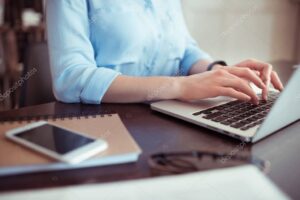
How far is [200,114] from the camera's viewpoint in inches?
22.1

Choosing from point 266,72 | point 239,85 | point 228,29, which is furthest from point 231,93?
point 228,29

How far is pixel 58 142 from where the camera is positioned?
42 centimetres

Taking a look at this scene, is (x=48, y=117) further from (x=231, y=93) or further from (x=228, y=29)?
(x=228, y=29)

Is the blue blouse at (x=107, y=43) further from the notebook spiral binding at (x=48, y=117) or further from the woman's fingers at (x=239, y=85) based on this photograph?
the woman's fingers at (x=239, y=85)

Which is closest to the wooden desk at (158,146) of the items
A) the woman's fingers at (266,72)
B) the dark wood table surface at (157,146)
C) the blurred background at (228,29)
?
the dark wood table surface at (157,146)

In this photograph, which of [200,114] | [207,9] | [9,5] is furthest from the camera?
[9,5]

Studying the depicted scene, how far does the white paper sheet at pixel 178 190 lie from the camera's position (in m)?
0.33

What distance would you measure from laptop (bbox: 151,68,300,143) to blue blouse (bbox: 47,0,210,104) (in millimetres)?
162

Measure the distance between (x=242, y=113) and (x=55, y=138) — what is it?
1.01 ft

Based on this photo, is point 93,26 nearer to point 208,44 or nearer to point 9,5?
point 208,44

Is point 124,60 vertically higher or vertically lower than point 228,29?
higher

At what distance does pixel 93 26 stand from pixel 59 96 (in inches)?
6.9

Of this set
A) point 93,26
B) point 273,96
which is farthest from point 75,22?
point 273,96

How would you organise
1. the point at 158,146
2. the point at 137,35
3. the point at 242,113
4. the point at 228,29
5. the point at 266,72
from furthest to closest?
the point at 228,29 < the point at 137,35 < the point at 266,72 < the point at 242,113 < the point at 158,146
